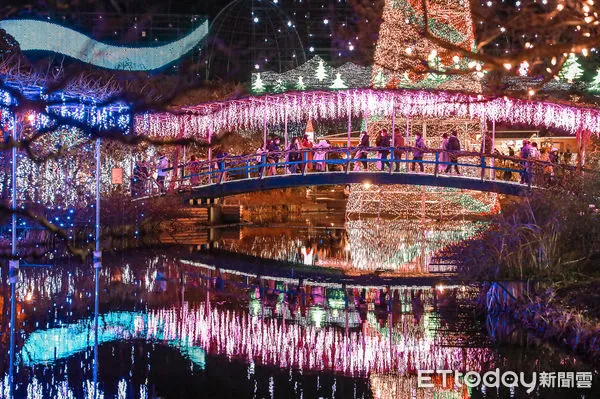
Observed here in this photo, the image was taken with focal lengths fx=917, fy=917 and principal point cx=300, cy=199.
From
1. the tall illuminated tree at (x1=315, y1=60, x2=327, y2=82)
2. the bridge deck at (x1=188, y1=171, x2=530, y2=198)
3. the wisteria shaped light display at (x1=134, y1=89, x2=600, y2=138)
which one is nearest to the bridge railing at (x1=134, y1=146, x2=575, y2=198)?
the bridge deck at (x1=188, y1=171, x2=530, y2=198)

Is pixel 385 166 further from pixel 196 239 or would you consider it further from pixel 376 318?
pixel 376 318

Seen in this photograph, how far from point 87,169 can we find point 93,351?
17228 mm

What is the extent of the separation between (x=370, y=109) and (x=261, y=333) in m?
21.3

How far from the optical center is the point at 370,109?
34.2 m

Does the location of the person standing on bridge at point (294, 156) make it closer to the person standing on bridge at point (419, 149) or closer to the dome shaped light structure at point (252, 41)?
the person standing on bridge at point (419, 149)

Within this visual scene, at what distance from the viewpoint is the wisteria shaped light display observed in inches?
1300

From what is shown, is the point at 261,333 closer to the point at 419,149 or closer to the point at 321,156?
the point at 419,149

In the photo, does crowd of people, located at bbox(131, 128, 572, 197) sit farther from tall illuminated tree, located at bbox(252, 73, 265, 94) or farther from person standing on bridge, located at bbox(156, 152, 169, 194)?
tall illuminated tree, located at bbox(252, 73, 265, 94)

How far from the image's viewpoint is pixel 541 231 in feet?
53.5

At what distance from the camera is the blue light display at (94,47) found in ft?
117

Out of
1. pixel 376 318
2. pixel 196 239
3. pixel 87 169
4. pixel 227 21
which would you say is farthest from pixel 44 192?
pixel 227 21

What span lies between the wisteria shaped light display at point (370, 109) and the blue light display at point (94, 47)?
4640 millimetres

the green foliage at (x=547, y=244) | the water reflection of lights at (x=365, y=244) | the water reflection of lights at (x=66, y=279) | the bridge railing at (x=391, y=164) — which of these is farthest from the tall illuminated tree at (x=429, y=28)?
the green foliage at (x=547, y=244)

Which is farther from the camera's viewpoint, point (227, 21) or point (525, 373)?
point (227, 21)
